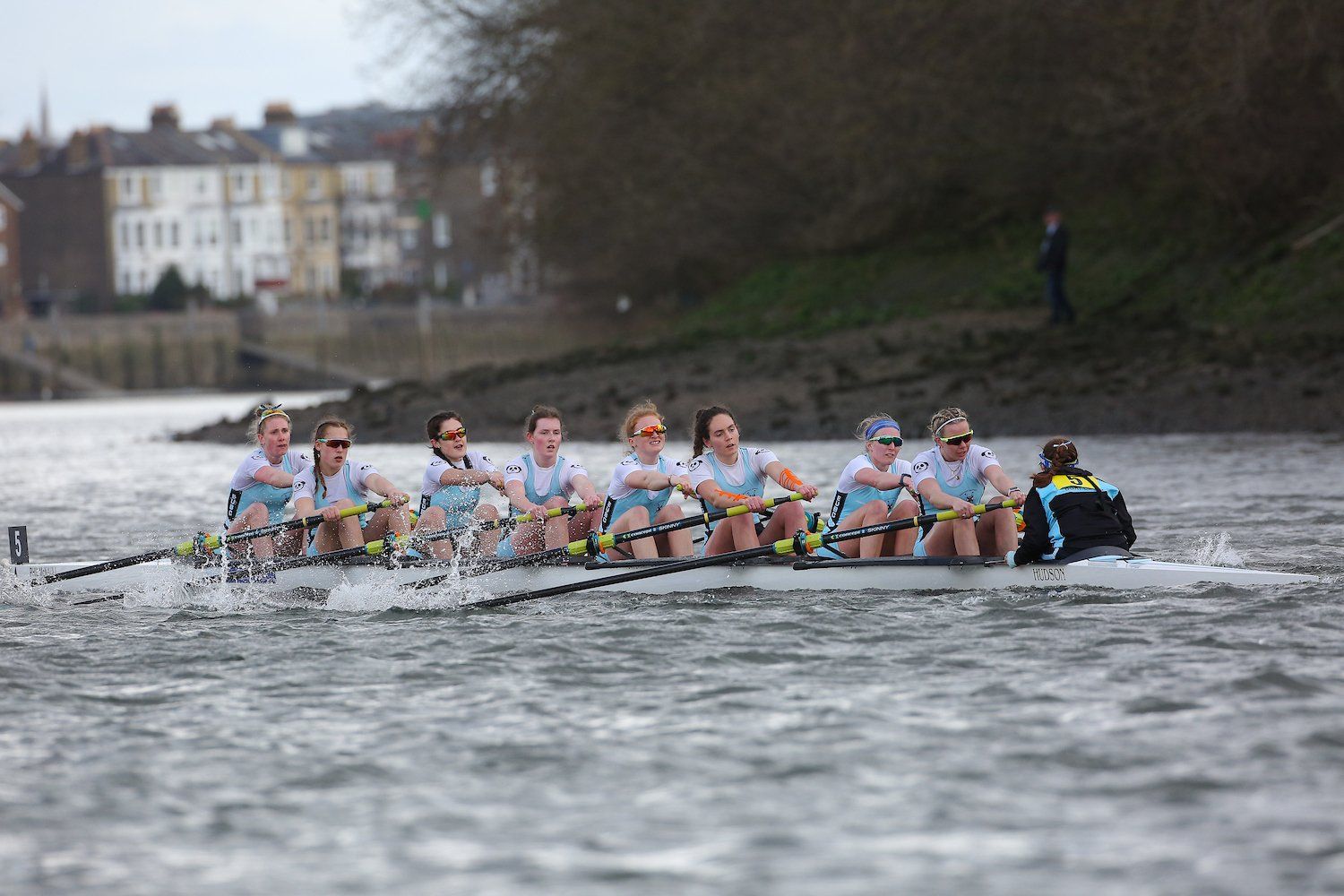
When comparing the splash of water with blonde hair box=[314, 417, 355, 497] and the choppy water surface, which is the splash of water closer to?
the choppy water surface

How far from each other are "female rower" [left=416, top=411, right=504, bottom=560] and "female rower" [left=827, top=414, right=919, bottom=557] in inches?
96.0

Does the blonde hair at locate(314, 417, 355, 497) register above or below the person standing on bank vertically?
below

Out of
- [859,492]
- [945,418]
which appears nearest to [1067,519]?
[945,418]

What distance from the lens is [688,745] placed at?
26.5ft

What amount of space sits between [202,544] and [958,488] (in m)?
5.31

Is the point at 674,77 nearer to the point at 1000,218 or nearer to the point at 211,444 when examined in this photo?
the point at 1000,218

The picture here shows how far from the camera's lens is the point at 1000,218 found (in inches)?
1398

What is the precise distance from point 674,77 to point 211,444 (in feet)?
40.0

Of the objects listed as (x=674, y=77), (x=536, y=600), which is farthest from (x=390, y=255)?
(x=536, y=600)

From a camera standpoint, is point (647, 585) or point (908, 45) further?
point (908, 45)

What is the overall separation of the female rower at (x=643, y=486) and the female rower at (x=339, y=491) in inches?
61.3

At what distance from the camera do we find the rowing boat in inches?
444

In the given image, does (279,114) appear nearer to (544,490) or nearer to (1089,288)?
(1089,288)

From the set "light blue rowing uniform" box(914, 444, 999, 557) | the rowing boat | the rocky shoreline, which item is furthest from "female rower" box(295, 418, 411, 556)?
the rocky shoreline
